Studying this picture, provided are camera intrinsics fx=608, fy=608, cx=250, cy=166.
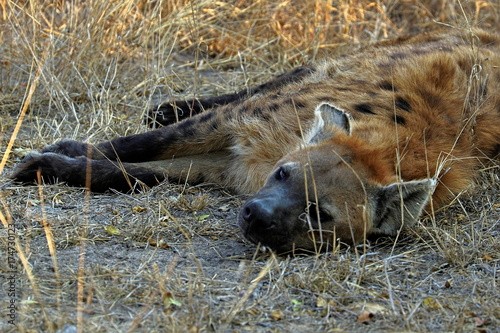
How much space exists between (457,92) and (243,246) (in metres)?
1.49

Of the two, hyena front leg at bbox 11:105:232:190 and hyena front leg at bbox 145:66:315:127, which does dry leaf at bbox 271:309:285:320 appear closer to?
hyena front leg at bbox 11:105:232:190

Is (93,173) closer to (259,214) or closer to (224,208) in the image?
(224,208)

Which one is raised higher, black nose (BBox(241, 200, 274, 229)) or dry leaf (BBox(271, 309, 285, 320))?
black nose (BBox(241, 200, 274, 229))

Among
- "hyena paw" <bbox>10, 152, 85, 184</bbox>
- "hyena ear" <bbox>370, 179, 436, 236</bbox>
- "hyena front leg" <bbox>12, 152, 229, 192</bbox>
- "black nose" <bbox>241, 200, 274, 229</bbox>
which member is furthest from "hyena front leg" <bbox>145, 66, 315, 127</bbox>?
"black nose" <bbox>241, 200, 274, 229</bbox>

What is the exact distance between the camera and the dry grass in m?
2.04

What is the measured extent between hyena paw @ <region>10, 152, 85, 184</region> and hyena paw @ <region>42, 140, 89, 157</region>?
0.20 m

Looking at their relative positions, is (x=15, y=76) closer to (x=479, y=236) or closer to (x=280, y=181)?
(x=280, y=181)

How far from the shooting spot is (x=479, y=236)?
2707 mm

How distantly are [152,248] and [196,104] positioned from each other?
1954 millimetres

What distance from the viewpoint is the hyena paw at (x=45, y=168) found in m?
3.22

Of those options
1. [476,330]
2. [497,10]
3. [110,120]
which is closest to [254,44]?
[110,120]

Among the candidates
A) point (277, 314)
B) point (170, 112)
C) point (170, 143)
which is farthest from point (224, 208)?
point (170, 112)

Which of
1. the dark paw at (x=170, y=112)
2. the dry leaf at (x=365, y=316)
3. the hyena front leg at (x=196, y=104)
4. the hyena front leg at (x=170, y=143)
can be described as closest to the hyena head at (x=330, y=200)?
the dry leaf at (x=365, y=316)

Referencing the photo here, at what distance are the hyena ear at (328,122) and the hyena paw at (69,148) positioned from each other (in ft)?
4.45
